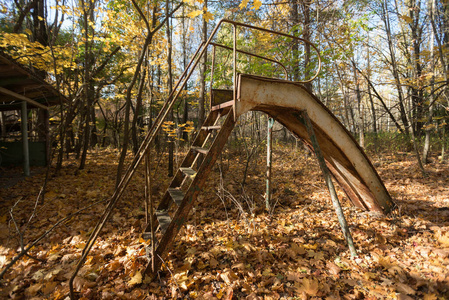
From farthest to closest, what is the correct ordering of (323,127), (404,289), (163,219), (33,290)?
(323,127) < (163,219) < (33,290) < (404,289)

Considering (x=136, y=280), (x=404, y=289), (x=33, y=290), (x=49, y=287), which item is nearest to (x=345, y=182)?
(x=404, y=289)

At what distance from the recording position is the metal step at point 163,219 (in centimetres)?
264

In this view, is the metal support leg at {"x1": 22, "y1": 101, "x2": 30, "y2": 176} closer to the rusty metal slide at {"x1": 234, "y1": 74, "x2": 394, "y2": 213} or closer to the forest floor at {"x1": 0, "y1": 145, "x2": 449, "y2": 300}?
the forest floor at {"x1": 0, "y1": 145, "x2": 449, "y2": 300}

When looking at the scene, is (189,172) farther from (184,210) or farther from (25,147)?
(25,147)

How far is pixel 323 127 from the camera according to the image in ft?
11.8

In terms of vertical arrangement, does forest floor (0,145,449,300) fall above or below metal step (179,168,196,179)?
below

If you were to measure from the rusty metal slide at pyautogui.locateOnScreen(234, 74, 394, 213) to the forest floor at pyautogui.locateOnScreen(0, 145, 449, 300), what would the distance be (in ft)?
1.44

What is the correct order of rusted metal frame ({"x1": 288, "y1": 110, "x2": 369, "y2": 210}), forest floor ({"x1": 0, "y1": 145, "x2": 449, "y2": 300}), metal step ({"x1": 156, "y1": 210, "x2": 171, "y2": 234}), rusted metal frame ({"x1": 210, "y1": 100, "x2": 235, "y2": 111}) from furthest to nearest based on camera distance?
rusted metal frame ({"x1": 288, "y1": 110, "x2": 369, "y2": 210}) < rusted metal frame ({"x1": 210, "y1": 100, "x2": 235, "y2": 111}) < metal step ({"x1": 156, "y1": 210, "x2": 171, "y2": 234}) < forest floor ({"x1": 0, "y1": 145, "x2": 449, "y2": 300})

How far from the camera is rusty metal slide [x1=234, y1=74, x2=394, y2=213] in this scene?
118 inches

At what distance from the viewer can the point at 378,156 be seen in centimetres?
941

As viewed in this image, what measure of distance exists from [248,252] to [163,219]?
130 centimetres

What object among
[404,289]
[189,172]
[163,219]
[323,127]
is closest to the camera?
[404,289]

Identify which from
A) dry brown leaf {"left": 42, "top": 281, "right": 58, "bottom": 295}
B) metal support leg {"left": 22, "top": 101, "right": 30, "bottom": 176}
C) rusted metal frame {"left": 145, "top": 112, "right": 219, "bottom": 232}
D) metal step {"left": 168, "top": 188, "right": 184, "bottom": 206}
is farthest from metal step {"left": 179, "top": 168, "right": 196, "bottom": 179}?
metal support leg {"left": 22, "top": 101, "right": 30, "bottom": 176}

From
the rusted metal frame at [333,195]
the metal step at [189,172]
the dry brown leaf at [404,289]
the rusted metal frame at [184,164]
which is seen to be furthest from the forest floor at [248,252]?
the metal step at [189,172]
